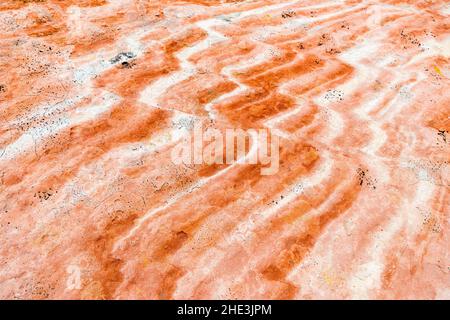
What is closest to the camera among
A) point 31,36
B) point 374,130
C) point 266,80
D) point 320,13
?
point 374,130

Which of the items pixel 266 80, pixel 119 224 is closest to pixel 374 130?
pixel 266 80

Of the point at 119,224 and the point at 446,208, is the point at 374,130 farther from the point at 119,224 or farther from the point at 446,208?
the point at 119,224

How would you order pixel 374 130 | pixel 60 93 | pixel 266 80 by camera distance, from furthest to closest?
pixel 266 80
pixel 60 93
pixel 374 130

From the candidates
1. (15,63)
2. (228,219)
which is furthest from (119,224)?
(15,63)

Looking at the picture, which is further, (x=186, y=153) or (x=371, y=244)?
(x=186, y=153)

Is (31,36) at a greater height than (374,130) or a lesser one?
greater
